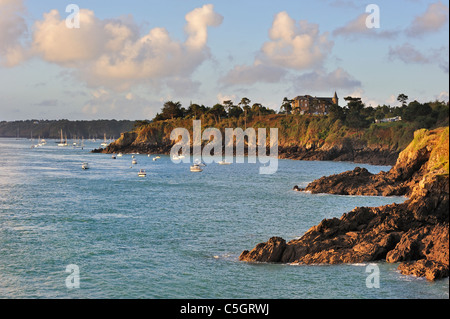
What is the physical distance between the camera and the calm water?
1050 inches

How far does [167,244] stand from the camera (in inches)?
1474

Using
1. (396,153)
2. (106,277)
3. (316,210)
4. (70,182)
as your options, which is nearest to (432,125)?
(396,153)

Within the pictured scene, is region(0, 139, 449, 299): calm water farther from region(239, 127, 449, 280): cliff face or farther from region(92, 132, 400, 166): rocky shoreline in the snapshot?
region(92, 132, 400, 166): rocky shoreline

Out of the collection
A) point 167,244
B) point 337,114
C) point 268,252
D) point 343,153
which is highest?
point 337,114

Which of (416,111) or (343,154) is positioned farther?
(343,154)

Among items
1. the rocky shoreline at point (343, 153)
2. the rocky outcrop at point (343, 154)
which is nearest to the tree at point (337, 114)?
the rocky shoreline at point (343, 153)

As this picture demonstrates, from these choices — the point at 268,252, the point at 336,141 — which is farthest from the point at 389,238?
the point at 336,141

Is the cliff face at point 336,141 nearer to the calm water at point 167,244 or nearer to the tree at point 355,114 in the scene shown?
the tree at point 355,114

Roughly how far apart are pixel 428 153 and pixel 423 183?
821 inches

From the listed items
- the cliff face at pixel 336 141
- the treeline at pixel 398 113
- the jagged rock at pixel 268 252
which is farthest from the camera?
the cliff face at pixel 336 141

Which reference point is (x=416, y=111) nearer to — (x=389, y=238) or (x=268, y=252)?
(x=389, y=238)

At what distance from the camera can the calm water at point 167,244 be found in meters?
26.7
